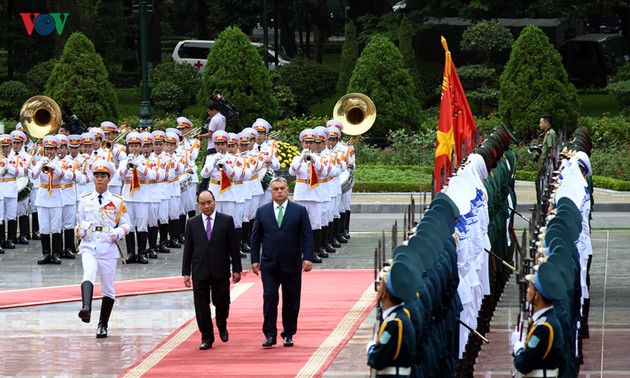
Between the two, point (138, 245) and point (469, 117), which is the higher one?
point (469, 117)

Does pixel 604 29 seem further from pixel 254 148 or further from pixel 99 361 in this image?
pixel 99 361

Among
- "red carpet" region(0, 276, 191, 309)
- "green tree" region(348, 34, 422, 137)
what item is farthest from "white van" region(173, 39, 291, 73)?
"red carpet" region(0, 276, 191, 309)

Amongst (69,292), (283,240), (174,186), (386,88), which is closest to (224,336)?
(283,240)

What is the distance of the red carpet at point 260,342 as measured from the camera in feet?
43.5

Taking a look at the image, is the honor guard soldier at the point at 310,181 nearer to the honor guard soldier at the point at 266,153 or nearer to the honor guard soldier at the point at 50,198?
the honor guard soldier at the point at 266,153

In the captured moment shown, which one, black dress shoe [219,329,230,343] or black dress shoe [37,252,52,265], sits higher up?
black dress shoe [219,329,230,343]

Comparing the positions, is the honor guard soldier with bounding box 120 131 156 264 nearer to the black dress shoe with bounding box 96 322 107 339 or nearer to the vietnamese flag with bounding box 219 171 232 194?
the vietnamese flag with bounding box 219 171 232 194

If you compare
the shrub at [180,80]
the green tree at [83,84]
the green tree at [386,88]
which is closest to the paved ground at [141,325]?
the green tree at [386,88]

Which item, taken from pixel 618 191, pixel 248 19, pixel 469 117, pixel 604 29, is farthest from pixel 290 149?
pixel 604 29

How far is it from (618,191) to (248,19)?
28513 mm

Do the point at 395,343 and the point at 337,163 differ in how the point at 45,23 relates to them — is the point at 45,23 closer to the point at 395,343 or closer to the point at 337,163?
the point at 337,163

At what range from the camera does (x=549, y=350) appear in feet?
30.6

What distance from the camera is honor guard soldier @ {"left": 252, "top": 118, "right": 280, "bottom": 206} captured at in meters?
21.4

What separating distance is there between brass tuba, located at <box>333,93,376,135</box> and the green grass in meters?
18.7
